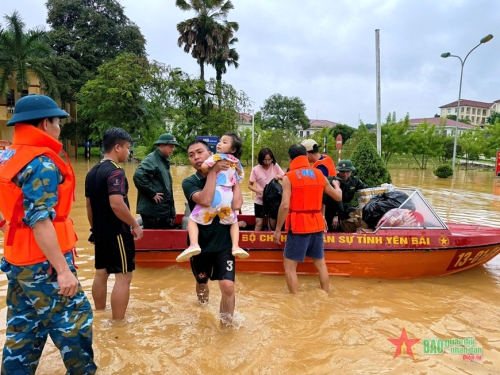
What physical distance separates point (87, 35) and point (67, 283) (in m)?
35.1

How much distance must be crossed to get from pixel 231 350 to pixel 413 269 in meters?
2.83

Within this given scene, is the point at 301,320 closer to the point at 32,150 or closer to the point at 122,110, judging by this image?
the point at 32,150

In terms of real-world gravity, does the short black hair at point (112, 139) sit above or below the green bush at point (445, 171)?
above

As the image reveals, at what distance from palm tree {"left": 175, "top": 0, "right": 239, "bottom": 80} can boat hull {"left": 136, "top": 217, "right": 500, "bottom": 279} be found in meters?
20.8

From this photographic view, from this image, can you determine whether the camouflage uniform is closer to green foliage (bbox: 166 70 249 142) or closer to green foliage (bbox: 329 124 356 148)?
green foliage (bbox: 166 70 249 142)

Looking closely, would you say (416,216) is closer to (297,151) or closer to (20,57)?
(297,151)

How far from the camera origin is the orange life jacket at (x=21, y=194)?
2.05 m

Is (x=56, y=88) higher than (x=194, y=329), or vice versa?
(x=56, y=88)

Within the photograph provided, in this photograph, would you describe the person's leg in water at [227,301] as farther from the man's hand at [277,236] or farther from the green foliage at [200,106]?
the green foliage at [200,106]

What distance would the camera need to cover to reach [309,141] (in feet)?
15.2

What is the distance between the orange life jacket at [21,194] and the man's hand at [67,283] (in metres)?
0.16

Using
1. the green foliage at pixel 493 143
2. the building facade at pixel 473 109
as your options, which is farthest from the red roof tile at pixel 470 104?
the green foliage at pixel 493 143

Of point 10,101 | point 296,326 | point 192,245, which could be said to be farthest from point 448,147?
point 10,101

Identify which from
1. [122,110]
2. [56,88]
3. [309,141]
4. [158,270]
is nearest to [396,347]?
[309,141]
